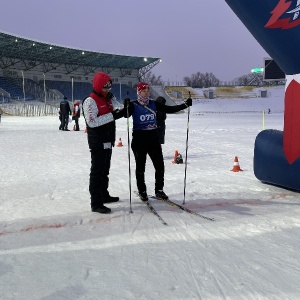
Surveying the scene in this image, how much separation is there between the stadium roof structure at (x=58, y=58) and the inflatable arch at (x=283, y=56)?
42604mm

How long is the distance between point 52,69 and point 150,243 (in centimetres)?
5503

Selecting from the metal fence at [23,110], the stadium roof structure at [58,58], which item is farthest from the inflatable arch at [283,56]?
the stadium roof structure at [58,58]

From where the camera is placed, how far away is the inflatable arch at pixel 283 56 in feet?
15.4

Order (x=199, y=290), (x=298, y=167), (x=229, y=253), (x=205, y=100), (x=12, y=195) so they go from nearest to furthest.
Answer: (x=199, y=290)
(x=229, y=253)
(x=298, y=167)
(x=12, y=195)
(x=205, y=100)

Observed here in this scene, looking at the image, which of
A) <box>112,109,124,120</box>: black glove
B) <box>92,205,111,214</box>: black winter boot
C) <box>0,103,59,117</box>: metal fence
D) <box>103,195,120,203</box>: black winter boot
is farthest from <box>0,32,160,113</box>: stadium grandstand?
<box>92,205,111,214</box>: black winter boot

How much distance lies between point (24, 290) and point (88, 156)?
23.1 ft

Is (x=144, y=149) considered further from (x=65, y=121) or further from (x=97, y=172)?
(x=65, y=121)

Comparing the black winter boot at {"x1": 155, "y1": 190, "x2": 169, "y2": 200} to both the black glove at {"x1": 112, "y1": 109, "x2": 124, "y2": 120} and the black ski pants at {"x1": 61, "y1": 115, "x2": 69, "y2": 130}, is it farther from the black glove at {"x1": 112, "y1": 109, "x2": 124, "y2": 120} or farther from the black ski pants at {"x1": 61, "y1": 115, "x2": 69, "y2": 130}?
the black ski pants at {"x1": 61, "y1": 115, "x2": 69, "y2": 130}

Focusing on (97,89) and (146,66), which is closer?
(97,89)

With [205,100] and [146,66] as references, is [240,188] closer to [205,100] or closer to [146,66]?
[205,100]

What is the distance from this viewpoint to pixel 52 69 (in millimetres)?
55094

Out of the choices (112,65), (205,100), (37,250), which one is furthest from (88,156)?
(112,65)

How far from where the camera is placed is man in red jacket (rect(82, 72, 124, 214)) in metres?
4.23

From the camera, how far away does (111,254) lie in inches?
122
